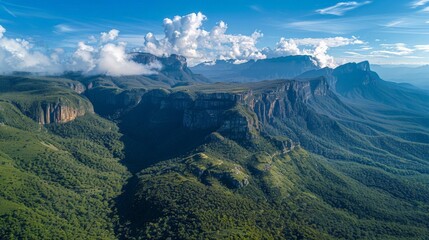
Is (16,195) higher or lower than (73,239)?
higher

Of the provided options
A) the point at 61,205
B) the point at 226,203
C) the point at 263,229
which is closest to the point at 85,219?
the point at 61,205

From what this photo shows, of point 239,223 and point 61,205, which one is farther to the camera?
point 61,205

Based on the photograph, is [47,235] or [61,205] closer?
[47,235]

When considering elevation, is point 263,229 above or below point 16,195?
below

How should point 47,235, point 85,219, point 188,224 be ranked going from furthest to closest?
point 85,219 < point 188,224 < point 47,235

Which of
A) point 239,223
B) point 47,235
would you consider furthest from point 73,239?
point 239,223

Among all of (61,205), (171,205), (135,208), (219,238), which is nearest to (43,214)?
(61,205)

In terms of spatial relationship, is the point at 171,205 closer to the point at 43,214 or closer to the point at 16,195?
the point at 43,214

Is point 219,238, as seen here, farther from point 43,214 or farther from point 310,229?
point 43,214

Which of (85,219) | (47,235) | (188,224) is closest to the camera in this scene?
(47,235)
